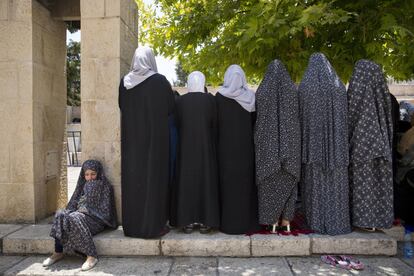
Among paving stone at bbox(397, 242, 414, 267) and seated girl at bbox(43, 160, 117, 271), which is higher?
seated girl at bbox(43, 160, 117, 271)

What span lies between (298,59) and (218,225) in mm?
3111

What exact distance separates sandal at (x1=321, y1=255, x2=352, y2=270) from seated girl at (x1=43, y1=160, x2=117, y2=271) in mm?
2308

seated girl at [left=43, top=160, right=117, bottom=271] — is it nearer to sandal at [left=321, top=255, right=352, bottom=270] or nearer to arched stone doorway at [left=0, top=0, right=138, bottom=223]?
arched stone doorway at [left=0, top=0, right=138, bottom=223]

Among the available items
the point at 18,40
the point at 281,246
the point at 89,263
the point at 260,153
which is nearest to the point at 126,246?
the point at 89,263

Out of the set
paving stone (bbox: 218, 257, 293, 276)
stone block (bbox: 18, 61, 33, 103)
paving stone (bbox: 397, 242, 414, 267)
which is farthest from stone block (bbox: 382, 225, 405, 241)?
stone block (bbox: 18, 61, 33, 103)

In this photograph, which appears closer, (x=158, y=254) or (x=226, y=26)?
(x=158, y=254)

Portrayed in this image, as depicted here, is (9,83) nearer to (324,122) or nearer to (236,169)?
(236,169)

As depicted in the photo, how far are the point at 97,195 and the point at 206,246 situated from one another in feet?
4.31

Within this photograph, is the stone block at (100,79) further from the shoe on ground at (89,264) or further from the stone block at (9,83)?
the shoe on ground at (89,264)

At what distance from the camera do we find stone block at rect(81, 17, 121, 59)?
4.13m

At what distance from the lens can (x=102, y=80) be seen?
4.17 meters

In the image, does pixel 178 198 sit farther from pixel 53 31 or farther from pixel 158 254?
pixel 53 31

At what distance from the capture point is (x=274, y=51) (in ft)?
19.2

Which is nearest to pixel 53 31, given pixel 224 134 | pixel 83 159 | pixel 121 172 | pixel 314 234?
pixel 83 159
